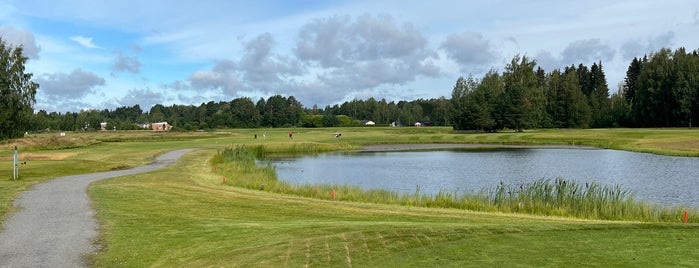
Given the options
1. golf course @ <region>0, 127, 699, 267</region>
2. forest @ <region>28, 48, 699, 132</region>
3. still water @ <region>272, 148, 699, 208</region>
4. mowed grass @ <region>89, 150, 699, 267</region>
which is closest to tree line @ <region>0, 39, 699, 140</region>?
forest @ <region>28, 48, 699, 132</region>

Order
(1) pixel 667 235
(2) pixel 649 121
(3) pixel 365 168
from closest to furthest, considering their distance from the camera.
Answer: (1) pixel 667 235
(3) pixel 365 168
(2) pixel 649 121

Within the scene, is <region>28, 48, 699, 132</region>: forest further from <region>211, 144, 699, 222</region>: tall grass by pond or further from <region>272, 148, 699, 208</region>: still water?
<region>211, 144, 699, 222</region>: tall grass by pond

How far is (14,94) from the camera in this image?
74.2m

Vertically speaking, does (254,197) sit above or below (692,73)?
below

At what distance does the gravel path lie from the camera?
1089cm

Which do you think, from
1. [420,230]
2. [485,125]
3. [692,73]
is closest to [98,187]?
[420,230]

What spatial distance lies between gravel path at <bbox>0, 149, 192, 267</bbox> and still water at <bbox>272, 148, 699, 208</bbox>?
17.3 metres

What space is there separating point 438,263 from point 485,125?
339 feet

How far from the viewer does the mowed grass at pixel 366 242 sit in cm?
958

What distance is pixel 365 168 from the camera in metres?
46.2

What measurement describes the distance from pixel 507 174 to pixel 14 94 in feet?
219

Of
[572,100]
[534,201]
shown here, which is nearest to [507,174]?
[534,201]

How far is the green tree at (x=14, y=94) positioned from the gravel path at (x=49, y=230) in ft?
199

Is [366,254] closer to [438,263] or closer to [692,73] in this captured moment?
[438,263]
